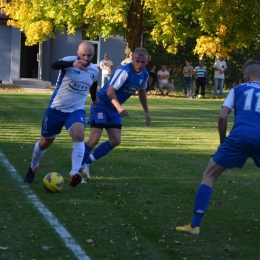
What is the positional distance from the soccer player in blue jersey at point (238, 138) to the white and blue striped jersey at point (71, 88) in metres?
2.69

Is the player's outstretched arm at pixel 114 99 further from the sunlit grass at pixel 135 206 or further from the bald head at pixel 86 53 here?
the sunlit grass at pixel 135 206

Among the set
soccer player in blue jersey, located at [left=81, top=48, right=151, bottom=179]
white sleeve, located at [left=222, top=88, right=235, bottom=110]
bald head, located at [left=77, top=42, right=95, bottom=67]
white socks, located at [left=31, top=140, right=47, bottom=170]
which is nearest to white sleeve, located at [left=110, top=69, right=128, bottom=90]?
soccer player in blue jersey, located at [left=81, top=48, right=151, bottom=179]

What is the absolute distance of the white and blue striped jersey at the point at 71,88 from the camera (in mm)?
9000

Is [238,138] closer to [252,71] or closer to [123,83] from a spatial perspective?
[252,71]

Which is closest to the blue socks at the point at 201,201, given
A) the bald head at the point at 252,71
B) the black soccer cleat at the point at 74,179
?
the bald head at the point at 252,71

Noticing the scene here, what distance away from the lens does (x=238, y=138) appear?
6781 millimetres

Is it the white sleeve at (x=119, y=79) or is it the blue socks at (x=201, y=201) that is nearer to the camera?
the blue socks at (x=201, y=201)

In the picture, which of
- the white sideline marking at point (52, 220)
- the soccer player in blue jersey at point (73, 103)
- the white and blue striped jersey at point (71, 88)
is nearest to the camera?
the white sideline marking at point (52, 220)

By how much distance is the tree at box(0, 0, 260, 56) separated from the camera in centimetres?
3075

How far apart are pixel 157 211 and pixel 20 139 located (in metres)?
6.89

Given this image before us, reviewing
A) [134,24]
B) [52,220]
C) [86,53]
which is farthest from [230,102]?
[134,24]

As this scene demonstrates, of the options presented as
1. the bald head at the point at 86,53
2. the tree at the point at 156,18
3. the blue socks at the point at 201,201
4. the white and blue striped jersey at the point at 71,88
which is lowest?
the blue socks at the point at 201,201

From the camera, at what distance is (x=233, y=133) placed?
22.5 ft

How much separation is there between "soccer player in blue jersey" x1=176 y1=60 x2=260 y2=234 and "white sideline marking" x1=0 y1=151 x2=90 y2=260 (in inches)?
50.5
